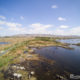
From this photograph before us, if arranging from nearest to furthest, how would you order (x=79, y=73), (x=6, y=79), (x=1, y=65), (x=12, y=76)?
(x=6, y=79) < (x=12, y=76) < (x=79, y=73) < (x=1, y=65)

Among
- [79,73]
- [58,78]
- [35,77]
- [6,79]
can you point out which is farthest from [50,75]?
[6,79]

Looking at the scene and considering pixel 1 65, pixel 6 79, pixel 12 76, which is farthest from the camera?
pixel 1 65

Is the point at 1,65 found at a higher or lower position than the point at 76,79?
higher

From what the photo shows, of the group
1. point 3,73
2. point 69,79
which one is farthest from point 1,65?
point 69,79

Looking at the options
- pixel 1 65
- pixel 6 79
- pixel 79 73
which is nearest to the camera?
pixel 6 79

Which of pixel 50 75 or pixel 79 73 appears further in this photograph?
pixel 79 73

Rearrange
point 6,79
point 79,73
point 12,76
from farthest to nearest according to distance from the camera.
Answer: point 79,73, point 12,76, point 6,79

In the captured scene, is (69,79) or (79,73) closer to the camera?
(69,79)

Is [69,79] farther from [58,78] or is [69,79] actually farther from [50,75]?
[50,75]

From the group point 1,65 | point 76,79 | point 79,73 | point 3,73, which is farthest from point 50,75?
point 1,65
